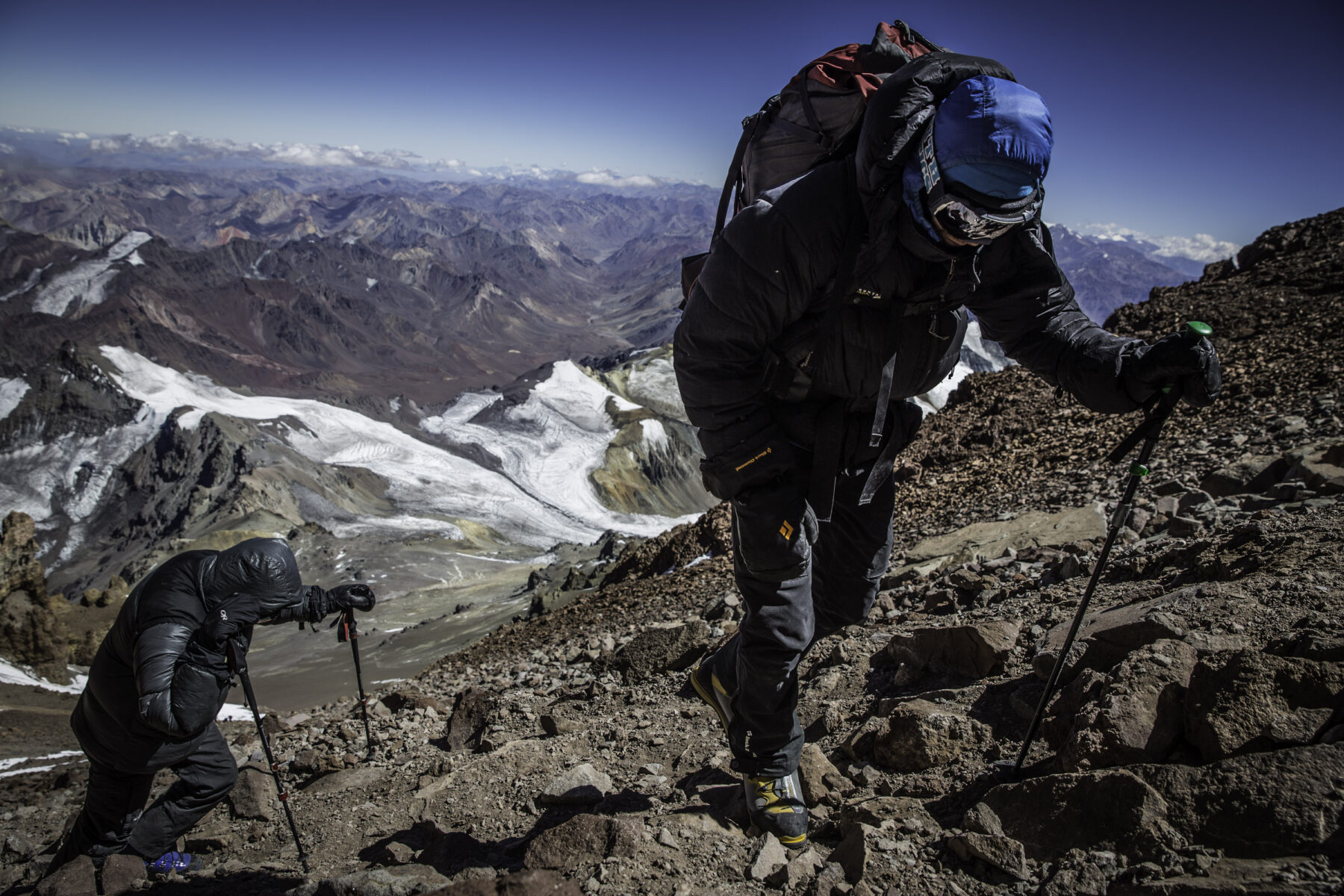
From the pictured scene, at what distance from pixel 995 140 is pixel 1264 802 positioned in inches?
76.1

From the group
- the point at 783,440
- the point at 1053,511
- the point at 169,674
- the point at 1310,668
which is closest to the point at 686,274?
the point at 783,440

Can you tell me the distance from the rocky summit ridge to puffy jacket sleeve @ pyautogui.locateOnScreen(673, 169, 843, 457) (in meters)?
1.49

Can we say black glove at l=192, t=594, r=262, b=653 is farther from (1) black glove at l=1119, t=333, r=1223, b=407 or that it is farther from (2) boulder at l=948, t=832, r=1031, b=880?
(1) black glove at l=1119, t=333, r=1223, b=407

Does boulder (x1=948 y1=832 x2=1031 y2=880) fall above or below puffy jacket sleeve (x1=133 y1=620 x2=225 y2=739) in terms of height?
above

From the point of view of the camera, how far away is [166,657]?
3.82m

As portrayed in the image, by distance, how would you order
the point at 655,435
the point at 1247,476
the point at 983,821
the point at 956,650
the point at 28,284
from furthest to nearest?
the point at 28,284
the point at 655,435
the point at 1247,476
the point at 956,650
the point at 983,821

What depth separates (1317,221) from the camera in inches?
599

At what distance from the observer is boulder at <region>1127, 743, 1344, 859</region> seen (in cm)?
167

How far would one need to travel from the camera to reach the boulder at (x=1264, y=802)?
65.9 inches

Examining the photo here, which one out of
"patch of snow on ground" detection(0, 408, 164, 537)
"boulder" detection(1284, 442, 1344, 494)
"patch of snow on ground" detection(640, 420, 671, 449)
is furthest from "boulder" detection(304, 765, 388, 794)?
"patch of snow on ground" detection(0, 408, 164, 537)

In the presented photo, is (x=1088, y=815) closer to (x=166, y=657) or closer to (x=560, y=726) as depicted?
(x=560, y=726)

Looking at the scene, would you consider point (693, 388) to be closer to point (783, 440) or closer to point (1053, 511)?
point (783, 440)

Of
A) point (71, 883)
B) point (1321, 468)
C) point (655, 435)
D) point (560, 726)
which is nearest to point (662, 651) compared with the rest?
point (560, 726)

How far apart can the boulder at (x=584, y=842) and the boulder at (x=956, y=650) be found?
1854 mm
